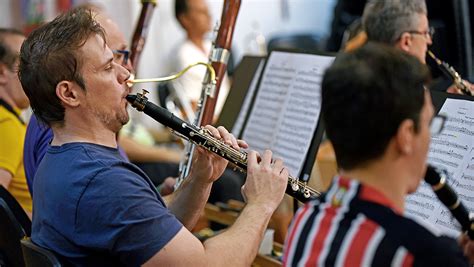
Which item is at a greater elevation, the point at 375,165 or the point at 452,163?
the point at 375,165

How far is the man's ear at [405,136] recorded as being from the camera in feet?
4.25

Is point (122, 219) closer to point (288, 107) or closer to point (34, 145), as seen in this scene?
point (34, 145)

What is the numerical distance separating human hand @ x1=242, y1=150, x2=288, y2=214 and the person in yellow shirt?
1.00 m

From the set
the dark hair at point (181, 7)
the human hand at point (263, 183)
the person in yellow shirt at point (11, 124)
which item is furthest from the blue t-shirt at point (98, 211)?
the dark hair at point (181, 7)

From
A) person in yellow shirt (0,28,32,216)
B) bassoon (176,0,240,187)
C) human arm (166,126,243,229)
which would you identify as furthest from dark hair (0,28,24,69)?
human arm (166,126,243,229)

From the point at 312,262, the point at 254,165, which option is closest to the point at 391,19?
the point at 254,165

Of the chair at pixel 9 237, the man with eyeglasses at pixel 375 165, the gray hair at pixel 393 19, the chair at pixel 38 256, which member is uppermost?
the gray hair at pixel 393 19

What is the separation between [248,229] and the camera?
5.91 ft

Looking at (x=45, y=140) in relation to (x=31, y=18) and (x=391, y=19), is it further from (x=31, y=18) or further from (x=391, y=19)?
(x=31, y=18)

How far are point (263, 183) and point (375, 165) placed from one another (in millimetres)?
543

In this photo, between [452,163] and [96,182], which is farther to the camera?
[452,163]

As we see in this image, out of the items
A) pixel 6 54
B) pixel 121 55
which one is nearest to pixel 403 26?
pixel 121 55

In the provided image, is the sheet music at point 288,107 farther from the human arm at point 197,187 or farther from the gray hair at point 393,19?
the human arm at point 197,187

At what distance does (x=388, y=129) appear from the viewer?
1.29m
